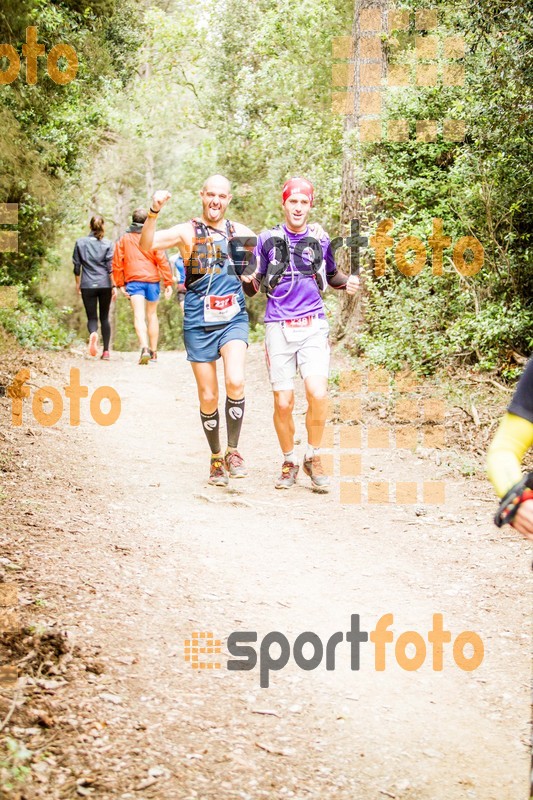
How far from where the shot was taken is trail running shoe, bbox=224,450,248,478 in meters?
7.18

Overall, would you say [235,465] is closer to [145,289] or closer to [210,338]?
[210,338]

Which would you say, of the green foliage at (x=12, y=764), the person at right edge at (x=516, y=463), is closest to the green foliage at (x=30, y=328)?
the green foliage at (x=12, y=764)

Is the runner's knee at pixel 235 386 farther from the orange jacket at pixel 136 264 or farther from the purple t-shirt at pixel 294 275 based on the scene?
the orange jacket at pixel 136 264

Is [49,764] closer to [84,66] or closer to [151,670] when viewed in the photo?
[151,670]

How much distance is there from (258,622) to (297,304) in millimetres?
3190

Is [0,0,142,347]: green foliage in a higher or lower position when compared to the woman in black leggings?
higher

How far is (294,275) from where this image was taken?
22.2 ft

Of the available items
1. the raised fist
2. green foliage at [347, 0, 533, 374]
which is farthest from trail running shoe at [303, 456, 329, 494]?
green foliage at [347, 0, 533, 374]

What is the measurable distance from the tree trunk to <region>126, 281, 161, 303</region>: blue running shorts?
2940 millimetres

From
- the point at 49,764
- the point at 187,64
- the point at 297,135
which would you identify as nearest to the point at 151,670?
the point at 49,764

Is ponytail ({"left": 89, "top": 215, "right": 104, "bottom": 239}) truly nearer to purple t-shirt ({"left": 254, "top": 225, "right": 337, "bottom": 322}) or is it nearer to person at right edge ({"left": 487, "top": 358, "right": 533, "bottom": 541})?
purple t-shirt ({"left": 254, "top": 225, "right": 337, "bottom": 322})

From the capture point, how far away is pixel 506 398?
30.4 feet

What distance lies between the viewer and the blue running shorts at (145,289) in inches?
508

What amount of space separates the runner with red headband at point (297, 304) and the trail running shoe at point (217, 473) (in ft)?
2.03
